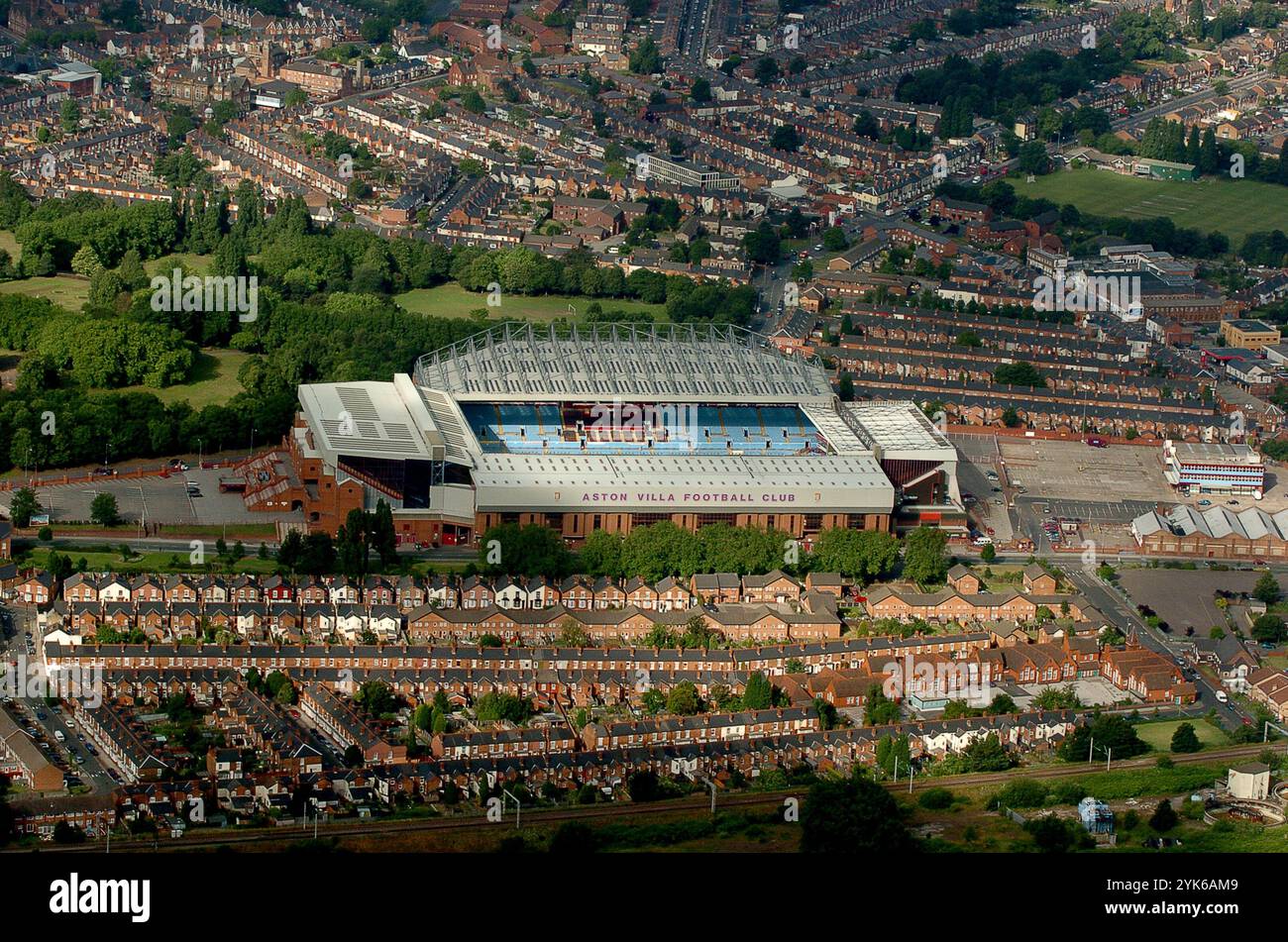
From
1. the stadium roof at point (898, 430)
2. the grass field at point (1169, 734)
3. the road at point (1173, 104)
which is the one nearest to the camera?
the grass field at point (1169, 734)

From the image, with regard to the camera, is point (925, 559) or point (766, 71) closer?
point (925, 559)

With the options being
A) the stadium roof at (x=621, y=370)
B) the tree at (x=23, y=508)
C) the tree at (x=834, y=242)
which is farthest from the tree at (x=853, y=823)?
the tree at (x=834, y=242)

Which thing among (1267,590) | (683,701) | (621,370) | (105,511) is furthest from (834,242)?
(683,701)

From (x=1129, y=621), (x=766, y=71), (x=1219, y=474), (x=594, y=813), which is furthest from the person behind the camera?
(x=766, y=71)

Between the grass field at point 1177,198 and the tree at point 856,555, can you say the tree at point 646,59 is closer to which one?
the grass field at point 1177,198

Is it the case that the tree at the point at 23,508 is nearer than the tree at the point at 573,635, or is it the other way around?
→ the tree at the point at 573,635

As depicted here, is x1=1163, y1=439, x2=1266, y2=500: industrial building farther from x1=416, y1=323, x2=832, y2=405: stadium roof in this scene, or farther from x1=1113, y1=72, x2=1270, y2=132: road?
x1=1113, y1=72, x2=1270, y2=132: road

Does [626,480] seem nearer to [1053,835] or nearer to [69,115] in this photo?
[1053,835]

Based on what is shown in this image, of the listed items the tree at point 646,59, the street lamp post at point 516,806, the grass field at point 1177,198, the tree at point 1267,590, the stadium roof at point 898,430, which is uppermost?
the tree at point 646,59
